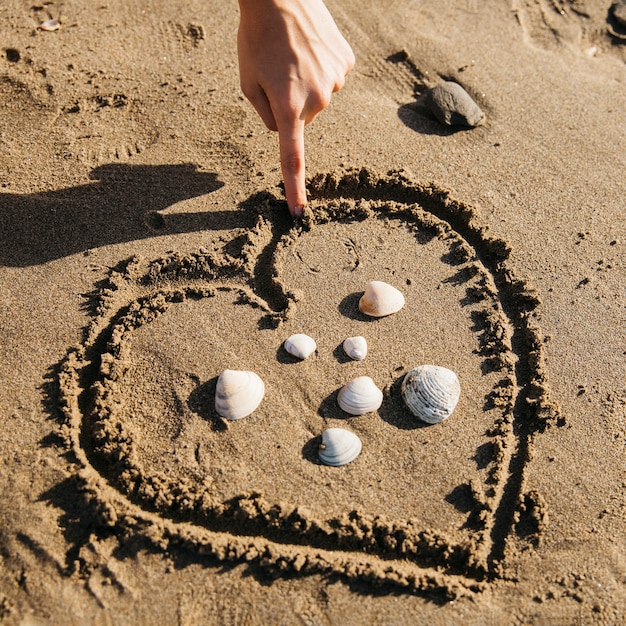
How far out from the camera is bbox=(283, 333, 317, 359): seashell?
2.84m

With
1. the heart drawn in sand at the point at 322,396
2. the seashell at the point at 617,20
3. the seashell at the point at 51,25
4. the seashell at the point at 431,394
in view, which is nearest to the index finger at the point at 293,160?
the heart drawn in sand at the point at 322,396

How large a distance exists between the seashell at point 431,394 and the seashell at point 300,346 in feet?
1.64

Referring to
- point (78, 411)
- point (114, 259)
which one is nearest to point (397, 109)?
point (114, 259)

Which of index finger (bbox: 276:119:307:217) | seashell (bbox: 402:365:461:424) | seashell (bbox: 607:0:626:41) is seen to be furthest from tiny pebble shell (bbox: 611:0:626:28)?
seashell (bbox: 402:365:461:424)

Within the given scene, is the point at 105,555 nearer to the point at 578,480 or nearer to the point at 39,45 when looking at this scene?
the point at 578,480

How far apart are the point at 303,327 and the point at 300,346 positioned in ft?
0.47

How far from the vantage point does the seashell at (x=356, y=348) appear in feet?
9.40

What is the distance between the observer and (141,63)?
3697 millimetres

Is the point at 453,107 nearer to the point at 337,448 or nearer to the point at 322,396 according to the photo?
the point at 322,396

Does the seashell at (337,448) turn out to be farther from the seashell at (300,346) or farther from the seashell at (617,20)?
the seashell at (617,20)

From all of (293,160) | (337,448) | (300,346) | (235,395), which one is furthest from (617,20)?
(235,395)

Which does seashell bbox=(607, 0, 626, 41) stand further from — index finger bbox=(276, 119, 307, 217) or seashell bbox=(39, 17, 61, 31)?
seashell bbox=(39, 17, 61, 31)

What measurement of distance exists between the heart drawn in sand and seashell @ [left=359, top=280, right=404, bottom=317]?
0.05 meters

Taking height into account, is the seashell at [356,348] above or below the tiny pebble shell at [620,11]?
below
